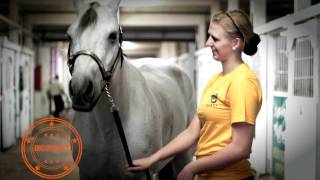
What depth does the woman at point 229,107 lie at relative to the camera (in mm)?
1291

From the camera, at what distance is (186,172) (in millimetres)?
1381

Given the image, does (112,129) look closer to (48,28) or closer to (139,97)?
(139,97)

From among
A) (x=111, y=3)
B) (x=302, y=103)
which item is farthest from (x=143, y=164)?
(x=302, y=103)

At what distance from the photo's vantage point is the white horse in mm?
1721

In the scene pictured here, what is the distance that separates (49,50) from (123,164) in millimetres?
12834

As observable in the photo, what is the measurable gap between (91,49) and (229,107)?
0.71m

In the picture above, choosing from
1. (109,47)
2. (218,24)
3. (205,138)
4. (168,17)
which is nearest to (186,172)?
(205,138)

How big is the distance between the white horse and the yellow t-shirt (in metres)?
0.53

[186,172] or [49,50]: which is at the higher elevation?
[49,50]

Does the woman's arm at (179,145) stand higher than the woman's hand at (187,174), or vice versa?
the woman's arm at (179,145)

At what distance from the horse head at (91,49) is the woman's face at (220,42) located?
0.58m

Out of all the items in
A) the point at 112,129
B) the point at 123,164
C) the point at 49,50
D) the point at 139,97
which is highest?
the point at 49,50

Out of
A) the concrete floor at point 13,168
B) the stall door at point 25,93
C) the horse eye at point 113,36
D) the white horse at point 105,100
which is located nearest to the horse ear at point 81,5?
the white horse at point 105,100

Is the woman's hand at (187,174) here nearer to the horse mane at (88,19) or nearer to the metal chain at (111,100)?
the metal chain at (111,100)
